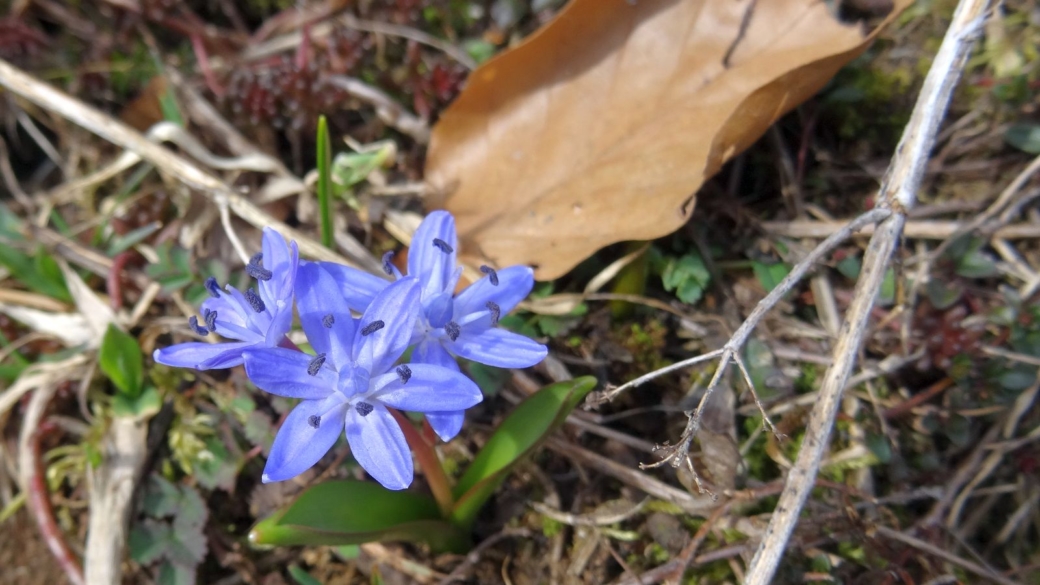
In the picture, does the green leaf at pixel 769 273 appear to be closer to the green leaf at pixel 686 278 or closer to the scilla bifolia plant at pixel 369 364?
the green leaf at pixel 686 278

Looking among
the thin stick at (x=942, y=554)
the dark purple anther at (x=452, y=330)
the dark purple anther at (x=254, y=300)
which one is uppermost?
the dark purple anther at (x=254, y=300)

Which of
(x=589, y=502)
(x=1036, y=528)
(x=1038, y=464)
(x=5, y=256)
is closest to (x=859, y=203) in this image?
(x=1038, y=464)

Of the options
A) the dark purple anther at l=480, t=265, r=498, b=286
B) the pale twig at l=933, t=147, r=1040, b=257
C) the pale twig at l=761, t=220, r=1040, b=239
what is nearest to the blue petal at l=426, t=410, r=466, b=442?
the dark purple anther at l=480, t=265, r=498, b=286

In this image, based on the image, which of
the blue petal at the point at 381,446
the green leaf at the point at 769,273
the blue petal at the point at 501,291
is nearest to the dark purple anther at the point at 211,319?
the blue petal at the point at 381,446

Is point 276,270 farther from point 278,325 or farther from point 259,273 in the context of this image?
point 278,325

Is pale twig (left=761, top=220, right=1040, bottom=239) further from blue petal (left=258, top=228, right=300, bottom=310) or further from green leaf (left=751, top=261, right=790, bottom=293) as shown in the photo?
blue petal (left=258, top=228, right=300, bottom=310)

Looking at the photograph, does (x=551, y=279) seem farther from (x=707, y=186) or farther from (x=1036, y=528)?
(x=1036, y=528)

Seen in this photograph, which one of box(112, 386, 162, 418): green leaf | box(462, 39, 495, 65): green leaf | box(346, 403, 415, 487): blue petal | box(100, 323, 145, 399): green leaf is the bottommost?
box(112, 386, 162, 418): green leaf

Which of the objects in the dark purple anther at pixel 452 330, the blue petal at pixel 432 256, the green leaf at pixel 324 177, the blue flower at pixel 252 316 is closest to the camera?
the blue flower at pixel 252 316
